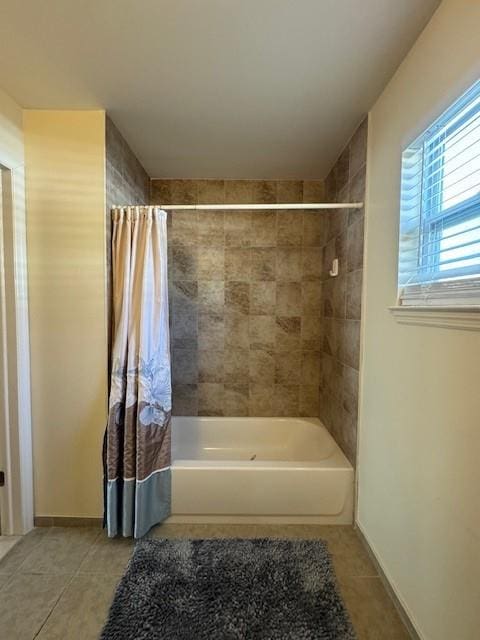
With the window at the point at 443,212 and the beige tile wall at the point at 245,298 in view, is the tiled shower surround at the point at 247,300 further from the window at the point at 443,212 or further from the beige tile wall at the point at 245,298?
the window at the point at 443,212

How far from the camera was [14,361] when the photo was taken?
1.73 meters

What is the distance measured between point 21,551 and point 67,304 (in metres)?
1.34

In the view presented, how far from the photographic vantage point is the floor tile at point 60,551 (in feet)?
5.14

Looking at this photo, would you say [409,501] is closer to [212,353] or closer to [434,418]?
[434,418]

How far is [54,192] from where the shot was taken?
1759mm

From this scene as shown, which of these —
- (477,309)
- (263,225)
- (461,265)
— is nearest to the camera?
(477,309)

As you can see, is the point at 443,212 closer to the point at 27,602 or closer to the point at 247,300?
the point at 247,300

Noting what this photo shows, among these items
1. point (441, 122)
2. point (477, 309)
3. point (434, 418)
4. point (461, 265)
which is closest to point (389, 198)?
point (441, 122)

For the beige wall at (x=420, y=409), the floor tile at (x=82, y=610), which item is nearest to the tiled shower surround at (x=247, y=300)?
the beige wall at (x=420, y=409)

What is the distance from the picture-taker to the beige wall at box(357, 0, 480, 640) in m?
0.98

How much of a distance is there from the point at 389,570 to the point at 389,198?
68.7 inches

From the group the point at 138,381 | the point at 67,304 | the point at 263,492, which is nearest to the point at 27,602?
the point at 138,381

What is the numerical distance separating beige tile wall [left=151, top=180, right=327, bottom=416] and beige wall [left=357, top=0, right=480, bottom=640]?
958 mm

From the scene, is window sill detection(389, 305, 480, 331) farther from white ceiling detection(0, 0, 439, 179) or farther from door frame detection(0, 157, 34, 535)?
door frame detection(0, 157, 34, 535)
